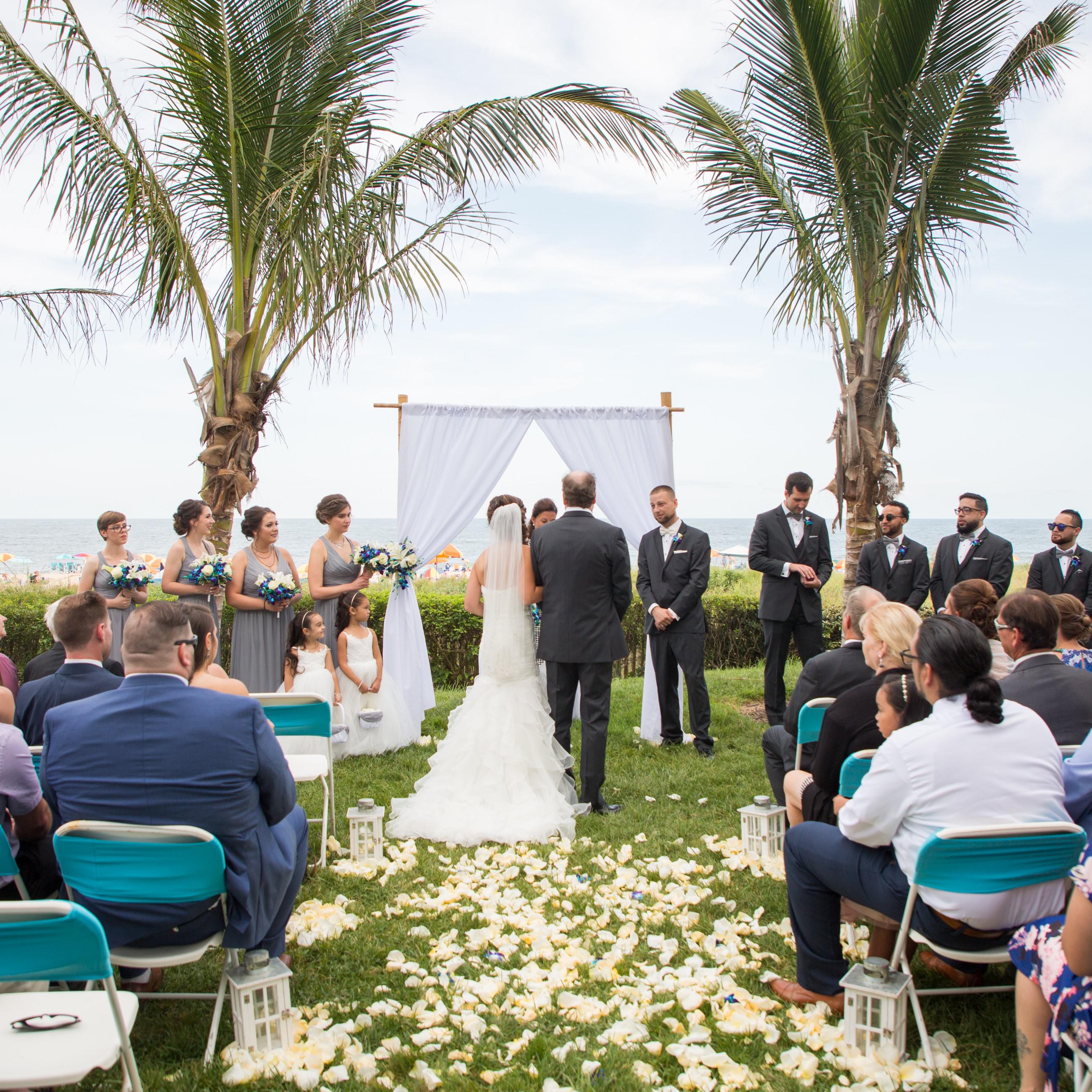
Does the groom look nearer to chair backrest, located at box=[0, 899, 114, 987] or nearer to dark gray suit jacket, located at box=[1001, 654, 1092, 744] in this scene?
dark gray suit jacket, located at box=[1001, 654, 1092, 744]

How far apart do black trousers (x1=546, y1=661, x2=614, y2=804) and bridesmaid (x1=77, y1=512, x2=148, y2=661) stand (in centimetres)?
306

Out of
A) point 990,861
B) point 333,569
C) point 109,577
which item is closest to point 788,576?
point 333,569

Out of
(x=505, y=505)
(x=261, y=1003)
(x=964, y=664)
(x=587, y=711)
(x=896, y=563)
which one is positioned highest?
(x=505, y=505)

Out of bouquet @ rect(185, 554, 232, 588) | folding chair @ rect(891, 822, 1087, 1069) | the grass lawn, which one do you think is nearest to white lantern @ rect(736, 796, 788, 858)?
the grass lawn

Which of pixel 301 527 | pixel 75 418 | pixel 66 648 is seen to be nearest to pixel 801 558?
pixel 66 648

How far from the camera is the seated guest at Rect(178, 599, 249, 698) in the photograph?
3326mm

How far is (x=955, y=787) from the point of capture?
2668 millimetres

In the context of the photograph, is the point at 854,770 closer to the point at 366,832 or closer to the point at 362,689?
the point at 366,832

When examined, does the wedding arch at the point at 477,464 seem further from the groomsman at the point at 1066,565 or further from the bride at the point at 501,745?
the groomsman at the point at 1066,565

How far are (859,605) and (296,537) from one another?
240 feet

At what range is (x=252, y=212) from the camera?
724 cm

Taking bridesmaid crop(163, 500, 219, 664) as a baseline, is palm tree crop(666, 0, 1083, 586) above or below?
above

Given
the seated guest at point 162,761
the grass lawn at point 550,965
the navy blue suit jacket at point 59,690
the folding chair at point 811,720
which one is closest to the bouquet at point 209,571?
the grass lawn at point 550,965

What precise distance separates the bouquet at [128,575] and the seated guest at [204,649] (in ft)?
9.88
